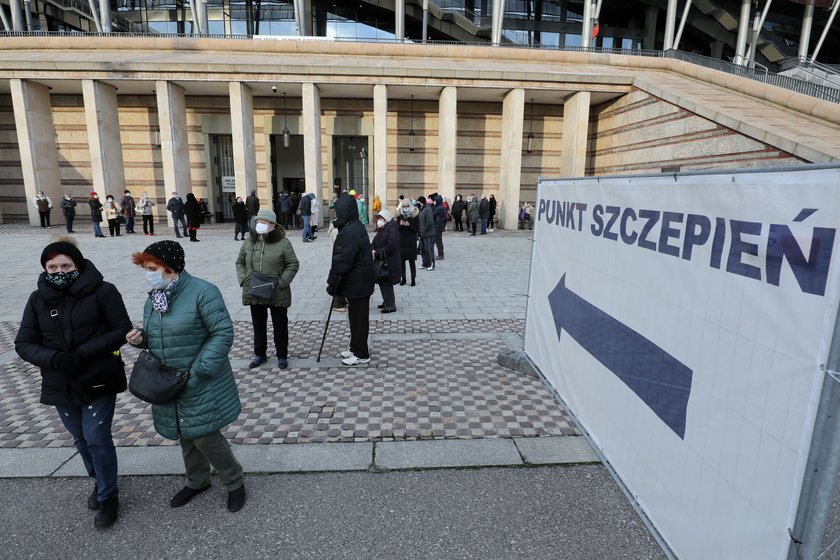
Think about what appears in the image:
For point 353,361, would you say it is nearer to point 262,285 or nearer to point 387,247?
point 262,285

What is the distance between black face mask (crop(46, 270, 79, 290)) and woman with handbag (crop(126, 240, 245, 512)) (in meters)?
0.38

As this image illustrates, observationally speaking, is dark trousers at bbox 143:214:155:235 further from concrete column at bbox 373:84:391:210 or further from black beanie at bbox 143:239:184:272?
black beanie at bbox 143:239:184:272

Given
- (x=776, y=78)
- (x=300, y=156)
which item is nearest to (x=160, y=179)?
(x=300, y=156)

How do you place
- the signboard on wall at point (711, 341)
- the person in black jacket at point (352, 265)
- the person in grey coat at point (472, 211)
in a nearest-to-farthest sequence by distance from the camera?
the signboard on wall at point (711, 341), the person in black jacket at point (352, 265), the person in grey coat at point (472, 211)

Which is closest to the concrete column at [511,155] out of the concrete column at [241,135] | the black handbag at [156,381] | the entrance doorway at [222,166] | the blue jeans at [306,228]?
the blue jeans at [306,228]

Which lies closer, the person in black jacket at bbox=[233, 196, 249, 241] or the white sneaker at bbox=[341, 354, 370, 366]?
the white sneaker at bbox=[341, 354, 370, 366]

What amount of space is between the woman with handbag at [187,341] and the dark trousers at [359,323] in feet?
8.20

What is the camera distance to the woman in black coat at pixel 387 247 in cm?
739

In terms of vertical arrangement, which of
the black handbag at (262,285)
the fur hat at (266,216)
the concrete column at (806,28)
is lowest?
the black handbag at (262,285)

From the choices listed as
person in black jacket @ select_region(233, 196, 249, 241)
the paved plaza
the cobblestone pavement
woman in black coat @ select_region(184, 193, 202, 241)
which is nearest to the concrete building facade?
person in black jacket @ select_region(233, 196, 249, 241)

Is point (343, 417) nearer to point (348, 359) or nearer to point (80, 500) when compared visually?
point (348, 359)

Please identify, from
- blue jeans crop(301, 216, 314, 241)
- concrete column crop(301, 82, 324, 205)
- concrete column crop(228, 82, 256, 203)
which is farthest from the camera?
concrete column crop(301, 82, 324, 205)

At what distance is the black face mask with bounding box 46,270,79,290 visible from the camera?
2.81 m

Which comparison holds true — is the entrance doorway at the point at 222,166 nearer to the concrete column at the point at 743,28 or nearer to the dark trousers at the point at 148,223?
the dark trousers at the point at 148,223
